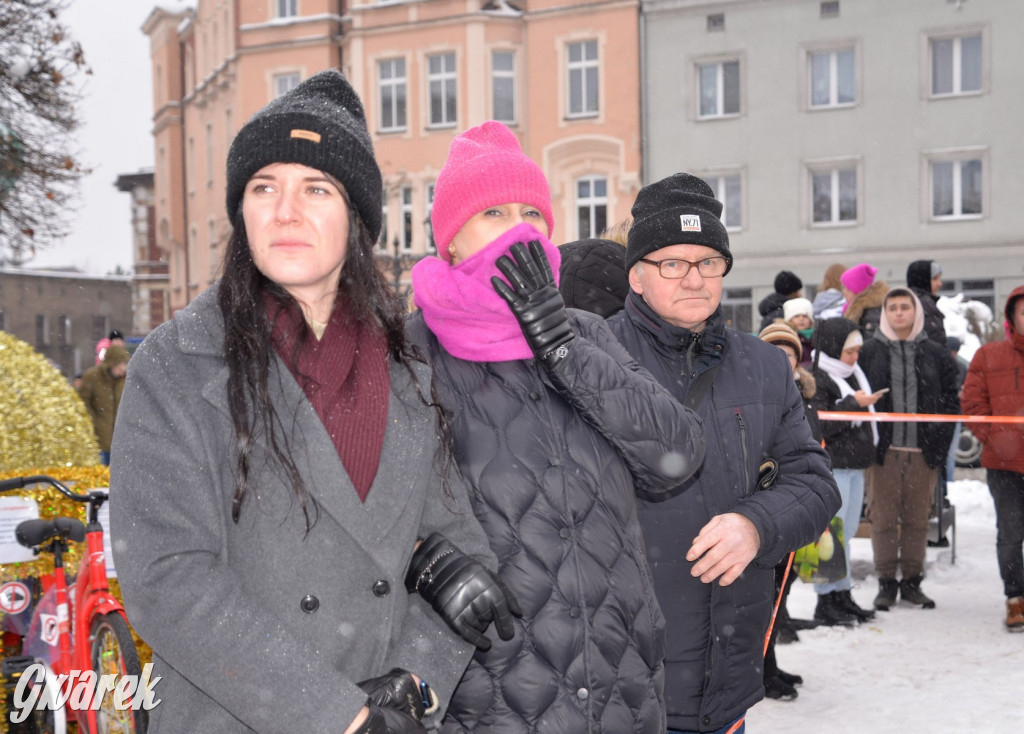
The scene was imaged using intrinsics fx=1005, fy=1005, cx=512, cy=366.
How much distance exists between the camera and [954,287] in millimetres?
26000

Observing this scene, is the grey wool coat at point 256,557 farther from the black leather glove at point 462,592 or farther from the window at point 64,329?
the window at point 64,329

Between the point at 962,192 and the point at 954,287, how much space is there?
8.20 feet

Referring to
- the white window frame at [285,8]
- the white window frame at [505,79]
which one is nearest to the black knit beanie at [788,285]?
the white window frame at [505,79]

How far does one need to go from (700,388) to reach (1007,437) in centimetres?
462

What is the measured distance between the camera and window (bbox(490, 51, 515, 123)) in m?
29.3

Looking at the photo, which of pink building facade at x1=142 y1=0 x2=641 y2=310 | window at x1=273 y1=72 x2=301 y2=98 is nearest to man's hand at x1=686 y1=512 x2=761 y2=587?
pink building facade at x1=142 y1=0 x2=641 y2=310

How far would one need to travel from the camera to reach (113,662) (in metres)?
4.27

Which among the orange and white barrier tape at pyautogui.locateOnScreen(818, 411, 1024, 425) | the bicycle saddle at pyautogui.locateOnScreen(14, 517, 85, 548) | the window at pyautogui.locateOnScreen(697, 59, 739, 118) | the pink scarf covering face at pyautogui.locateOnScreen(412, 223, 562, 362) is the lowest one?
the bicycle saddle at pyautogui.locateOnScreen(14, 517, 85, 548)

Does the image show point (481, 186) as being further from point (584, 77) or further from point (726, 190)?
point (584, 77)

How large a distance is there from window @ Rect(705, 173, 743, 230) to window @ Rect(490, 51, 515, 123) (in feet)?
20.8

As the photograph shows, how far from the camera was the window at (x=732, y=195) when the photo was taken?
27.5 m

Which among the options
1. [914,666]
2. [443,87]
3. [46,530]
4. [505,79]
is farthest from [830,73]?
[46,530]

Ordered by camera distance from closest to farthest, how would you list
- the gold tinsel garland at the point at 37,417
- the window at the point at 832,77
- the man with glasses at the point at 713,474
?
the man with glasses at the point at 713,474 → the gold tinsel garland at the point at 37,417 → the window at the point at 832,77

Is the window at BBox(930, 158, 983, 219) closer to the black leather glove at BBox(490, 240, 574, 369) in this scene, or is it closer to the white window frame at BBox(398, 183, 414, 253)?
the white window frame at BBox(398, 183, 414, 253)
